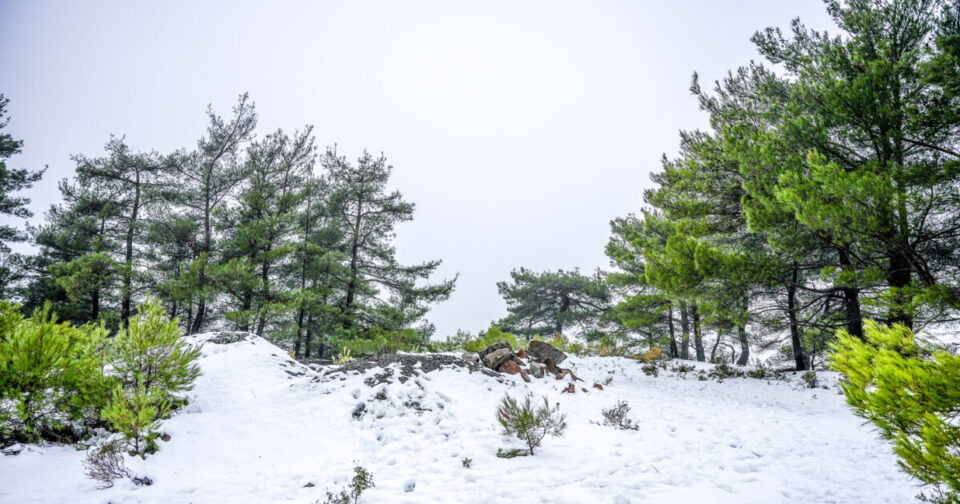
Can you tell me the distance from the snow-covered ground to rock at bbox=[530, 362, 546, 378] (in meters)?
0.95

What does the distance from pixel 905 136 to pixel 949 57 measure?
1831mm

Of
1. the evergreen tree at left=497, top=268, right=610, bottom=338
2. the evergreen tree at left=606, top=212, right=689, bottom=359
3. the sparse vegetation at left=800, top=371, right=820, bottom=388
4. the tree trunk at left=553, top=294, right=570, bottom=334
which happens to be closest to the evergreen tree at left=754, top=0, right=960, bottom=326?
the sparse vegetation at left=800, top=371, right=820, bottom=388

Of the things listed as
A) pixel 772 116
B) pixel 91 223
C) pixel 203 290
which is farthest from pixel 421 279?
pixel 91 223

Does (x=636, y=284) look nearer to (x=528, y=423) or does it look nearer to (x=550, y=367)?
(x=550, y=367)

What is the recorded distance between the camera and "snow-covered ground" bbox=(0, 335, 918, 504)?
3500mm

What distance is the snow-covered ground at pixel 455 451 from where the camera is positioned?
11.5 ft

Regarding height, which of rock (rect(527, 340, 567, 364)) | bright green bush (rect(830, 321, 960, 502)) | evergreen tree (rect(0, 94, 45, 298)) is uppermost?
evergreen tree (rect(0, 94, 45, 298))

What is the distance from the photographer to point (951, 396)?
2.12 meters

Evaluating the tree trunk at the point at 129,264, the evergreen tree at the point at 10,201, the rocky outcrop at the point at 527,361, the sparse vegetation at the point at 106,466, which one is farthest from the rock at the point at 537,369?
the evergreen tree at the point at 10,201

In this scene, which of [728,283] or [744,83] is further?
[744,83]

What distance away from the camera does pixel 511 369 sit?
9.16m

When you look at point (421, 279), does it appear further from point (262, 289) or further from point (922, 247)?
point (922, 247)

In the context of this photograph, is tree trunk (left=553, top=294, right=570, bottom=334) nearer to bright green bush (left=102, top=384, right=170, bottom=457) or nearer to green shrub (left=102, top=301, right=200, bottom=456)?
green shrub (left=102, top=301, right=200, bottom=456)

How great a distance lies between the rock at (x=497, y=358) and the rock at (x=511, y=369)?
0.35 feet
